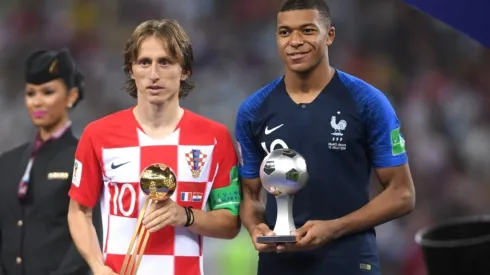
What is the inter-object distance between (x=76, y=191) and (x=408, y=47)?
369cm

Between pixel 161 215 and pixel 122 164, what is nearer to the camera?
pixel 161 215

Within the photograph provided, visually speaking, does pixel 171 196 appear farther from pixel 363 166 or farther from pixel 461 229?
pixel 461 229

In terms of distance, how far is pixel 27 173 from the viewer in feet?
13.4

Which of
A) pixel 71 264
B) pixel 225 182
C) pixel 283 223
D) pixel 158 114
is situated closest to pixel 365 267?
pixel 283 223

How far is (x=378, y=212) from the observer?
3.06 m

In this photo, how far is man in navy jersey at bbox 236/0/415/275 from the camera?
3.10m

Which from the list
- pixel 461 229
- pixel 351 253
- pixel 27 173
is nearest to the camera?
pixel 461 229

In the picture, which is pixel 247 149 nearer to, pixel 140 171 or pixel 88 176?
pixel 140 171

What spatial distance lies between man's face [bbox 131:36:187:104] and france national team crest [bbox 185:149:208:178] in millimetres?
208

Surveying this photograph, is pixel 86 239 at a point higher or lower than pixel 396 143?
lower

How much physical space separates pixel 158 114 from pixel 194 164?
0.21 meters

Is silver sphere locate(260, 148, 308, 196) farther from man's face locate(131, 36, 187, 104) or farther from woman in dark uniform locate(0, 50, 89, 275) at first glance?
woman in dark uniform locate(0, 50, 89, 275)

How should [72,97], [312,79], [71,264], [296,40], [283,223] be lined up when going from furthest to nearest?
[72,97], [71,264], [312,79], [296,40], [283,223]

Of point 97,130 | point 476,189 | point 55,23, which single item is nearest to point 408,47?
point 476,189
